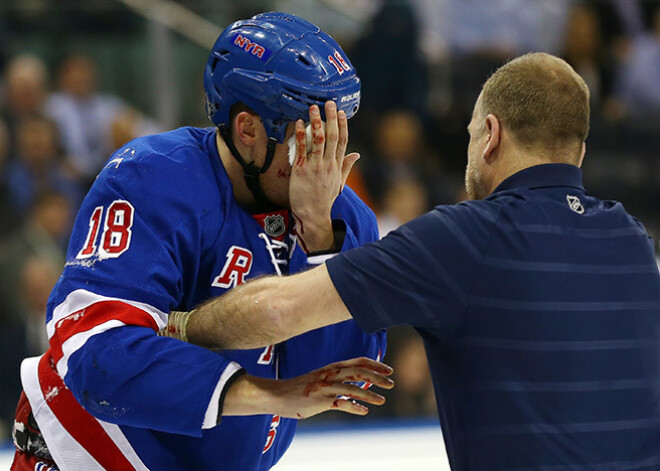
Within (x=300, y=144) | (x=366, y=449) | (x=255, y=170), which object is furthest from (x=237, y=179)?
(x=366, y=449)

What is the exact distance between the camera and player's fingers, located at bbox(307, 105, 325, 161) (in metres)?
2.42

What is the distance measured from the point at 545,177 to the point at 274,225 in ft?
2.61

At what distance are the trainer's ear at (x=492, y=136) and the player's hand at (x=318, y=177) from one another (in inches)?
15.2

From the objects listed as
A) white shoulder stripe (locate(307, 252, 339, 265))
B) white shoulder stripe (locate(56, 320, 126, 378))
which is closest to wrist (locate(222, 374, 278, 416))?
white shoulder stripe (locate(56, 320, 126, 378))

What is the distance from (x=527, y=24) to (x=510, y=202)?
5.60 metres

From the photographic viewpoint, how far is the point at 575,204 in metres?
2.23

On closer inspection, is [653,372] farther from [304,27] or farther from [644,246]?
[304,27]

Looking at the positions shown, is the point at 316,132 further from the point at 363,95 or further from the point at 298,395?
the point at 363,95

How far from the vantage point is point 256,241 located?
2555 millimetres

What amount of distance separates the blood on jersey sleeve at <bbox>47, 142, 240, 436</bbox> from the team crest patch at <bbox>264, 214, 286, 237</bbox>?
19 cm

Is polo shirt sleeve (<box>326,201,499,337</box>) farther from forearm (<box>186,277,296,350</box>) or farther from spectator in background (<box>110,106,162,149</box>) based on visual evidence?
spectator in background (<box>110,106,162,149</box>)

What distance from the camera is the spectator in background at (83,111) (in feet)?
21.5

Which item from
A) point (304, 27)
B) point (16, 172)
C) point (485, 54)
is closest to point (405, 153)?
point (485, 54)

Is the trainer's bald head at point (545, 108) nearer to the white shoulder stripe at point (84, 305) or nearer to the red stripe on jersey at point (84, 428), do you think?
the white shoulder stripe at point (84, 305)
